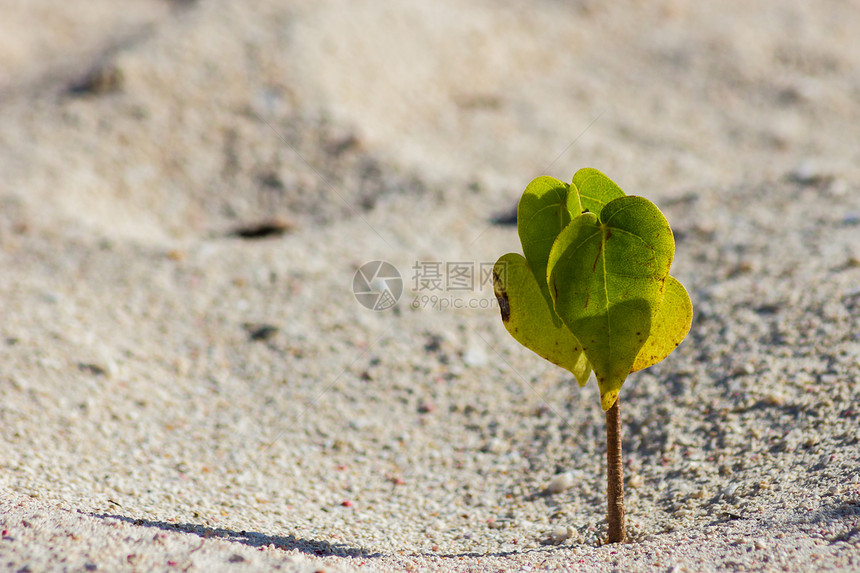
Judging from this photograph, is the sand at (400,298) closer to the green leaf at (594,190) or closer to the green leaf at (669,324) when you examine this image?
the green leaf at (669,324)

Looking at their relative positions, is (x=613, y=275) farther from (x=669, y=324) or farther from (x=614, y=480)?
(x=614, y=480)

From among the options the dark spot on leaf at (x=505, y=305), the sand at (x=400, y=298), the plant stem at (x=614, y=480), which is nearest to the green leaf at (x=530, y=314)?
the dark spot on leaf at (x=505, y=305)

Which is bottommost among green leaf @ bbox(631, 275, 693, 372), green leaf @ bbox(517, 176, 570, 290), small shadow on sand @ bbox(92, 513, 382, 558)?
small shadow on sand @ bbox(92, 513, 382, 558)

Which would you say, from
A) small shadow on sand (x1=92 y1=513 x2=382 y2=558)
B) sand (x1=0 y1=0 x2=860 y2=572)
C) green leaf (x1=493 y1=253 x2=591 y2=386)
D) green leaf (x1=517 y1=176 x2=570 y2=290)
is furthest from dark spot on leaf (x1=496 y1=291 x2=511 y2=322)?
small shadow on sand (x1=92 y1=513 x2=382 y2=558)

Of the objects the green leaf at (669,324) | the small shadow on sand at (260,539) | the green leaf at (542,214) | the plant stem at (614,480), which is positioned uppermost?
the green leaf at (542,214)

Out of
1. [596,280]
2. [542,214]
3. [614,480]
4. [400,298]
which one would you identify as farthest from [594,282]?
[400,298]

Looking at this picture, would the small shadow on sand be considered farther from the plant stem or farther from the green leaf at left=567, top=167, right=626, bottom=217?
the green leaf at left=567, top=167, right=626, bottom=217

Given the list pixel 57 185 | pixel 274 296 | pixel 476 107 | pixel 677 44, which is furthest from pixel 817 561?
pixel 677 44
